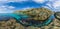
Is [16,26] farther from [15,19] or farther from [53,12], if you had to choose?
[53,12]

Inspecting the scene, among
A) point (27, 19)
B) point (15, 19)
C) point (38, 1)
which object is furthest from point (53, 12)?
point (15, 19)

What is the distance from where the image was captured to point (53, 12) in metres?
1.86

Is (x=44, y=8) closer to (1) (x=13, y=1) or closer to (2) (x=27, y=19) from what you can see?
(2) (x=27, y=19)

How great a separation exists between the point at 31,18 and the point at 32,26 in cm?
11

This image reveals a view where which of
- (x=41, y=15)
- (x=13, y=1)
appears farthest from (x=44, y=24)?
(x=13, y=1)

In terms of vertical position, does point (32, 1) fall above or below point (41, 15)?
above

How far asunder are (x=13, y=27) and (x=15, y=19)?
4.3 inches

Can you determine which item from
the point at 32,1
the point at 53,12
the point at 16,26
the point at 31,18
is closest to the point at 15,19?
the point at 16,26

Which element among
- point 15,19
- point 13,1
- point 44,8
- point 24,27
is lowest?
point 24,27

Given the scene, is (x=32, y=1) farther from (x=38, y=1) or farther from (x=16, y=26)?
(x=16, y=26)

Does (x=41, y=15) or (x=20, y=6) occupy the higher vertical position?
(x=20, y=6)

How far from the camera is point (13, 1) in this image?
72.7 inches

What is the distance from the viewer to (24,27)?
1840 millimetres

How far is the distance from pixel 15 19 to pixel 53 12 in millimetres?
518
